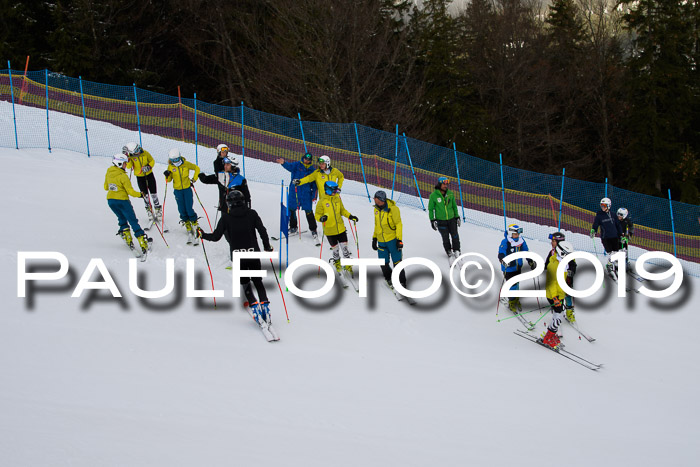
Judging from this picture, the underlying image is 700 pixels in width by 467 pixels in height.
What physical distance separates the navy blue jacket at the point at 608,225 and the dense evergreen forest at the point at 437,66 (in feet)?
58.6

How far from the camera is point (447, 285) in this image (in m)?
11.5

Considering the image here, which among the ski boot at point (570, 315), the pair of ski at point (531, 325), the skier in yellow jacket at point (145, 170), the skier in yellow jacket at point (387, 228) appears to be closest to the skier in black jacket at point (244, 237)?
the skier in yellow jacket at point (387, 228)

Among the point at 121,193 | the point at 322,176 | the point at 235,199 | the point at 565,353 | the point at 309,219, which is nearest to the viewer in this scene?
the point at 235,199

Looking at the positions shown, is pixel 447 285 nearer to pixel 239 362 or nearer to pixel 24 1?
pixel 239 362

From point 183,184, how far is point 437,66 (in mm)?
25819

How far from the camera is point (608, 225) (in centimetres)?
1296

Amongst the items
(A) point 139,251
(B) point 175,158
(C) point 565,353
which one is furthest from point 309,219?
(C) point 565,353

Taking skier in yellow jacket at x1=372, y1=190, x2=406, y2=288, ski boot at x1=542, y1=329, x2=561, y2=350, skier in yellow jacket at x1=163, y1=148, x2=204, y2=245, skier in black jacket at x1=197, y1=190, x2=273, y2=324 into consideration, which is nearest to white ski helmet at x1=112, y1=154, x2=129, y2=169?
skier in yellow jacket at x1=163, y1=148, x2=204, y2=245

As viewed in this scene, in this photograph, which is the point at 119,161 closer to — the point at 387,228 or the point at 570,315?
the point at 387,228

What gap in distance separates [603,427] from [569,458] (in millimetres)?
1035

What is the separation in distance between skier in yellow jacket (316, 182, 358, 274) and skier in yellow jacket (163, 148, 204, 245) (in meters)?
2.47

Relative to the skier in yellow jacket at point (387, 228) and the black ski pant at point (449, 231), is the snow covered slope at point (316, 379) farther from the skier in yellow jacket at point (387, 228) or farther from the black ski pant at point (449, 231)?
the black ski pant at point (449, 231)

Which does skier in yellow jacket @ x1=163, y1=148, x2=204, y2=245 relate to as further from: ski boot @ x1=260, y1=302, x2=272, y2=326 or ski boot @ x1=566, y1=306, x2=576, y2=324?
ski boot @ x1=566, y1=306, x2=576, y2=324

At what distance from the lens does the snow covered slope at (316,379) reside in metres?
5.90
